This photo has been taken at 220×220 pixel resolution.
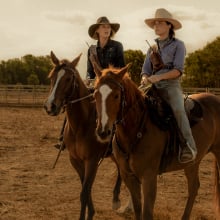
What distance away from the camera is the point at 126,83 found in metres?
4.63

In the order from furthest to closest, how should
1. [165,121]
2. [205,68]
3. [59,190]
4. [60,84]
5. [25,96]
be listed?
[205,68], [25,96], [59,190], [60,84], [165,121]

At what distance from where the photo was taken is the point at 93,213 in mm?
6172

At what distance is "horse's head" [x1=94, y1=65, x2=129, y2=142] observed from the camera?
164 inches

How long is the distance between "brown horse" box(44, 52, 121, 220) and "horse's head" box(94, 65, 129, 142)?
1352 millimetres

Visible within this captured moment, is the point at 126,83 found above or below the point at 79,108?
above

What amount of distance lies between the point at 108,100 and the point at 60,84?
163cm

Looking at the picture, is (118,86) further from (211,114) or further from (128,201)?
(128,201)

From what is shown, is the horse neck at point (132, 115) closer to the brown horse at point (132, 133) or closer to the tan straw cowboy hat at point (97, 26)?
the brown horse at point (132, 133)

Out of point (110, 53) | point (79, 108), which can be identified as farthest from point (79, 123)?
point (110, 53)

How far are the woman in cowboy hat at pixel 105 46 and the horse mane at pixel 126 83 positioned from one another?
5.69 feet

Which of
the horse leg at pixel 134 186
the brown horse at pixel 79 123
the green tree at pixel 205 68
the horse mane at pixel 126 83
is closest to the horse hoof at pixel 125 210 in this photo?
the brown horse at pixel 79 123

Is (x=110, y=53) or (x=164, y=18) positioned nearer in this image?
(x=164, y=18)

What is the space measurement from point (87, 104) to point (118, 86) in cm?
189

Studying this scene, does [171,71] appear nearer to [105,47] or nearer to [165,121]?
[165,121]
